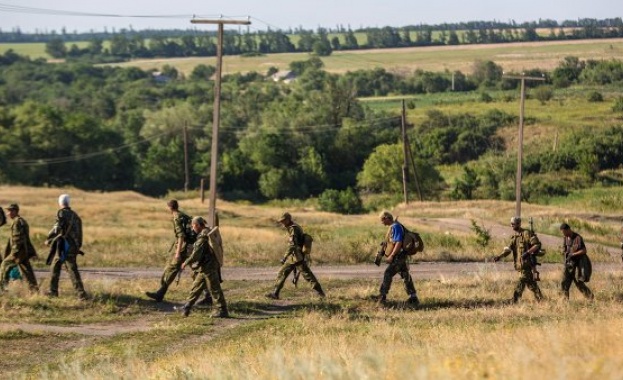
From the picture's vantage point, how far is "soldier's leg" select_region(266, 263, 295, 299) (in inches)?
815

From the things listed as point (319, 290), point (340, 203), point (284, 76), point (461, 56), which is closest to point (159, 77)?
point (284, 76)

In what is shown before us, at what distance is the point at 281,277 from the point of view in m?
20.9

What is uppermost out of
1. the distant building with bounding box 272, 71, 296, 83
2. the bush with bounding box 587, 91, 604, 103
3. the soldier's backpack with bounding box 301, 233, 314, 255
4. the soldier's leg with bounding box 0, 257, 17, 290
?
the distant building with bounding box 272, 71, 296, 83

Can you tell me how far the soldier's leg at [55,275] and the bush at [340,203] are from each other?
50292 millimetres

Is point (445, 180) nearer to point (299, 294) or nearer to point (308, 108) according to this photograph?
point (308, 108)

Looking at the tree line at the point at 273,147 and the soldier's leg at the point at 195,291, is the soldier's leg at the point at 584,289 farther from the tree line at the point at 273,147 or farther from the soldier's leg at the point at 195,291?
the tree line at the point at 273,147

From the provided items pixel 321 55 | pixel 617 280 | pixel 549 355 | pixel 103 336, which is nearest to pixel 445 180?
pixel 617 280

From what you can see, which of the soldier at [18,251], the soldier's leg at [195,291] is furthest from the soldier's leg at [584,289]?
the soldier at [18,251]

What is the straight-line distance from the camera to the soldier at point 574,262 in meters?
20.1

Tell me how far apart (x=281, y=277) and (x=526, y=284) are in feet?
14.7

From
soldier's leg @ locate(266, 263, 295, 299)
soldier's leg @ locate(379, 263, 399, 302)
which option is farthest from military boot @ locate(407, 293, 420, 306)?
soldier's leg @ locate(266, 263, 295, 299)

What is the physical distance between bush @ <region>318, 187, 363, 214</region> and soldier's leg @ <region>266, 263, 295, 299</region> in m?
48.8

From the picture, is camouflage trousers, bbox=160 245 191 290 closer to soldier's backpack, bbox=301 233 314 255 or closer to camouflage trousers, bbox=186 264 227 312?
camouflage trousers, bbox=186 264 227 312

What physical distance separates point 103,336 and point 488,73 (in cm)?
11527
